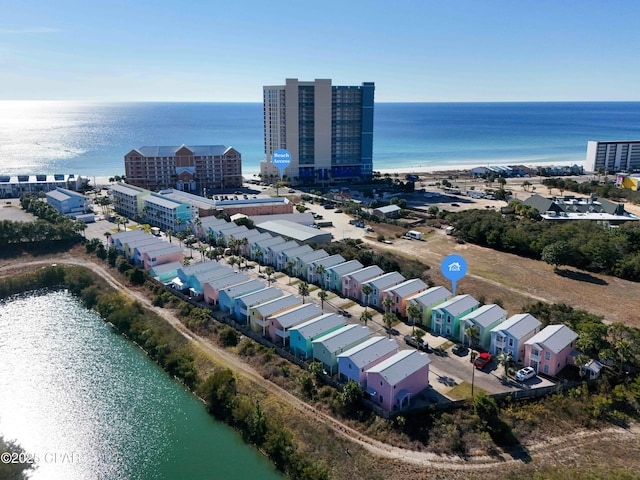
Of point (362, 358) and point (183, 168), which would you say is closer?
point (362, 358)

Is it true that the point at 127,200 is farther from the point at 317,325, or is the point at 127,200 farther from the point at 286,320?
the point at 317,325

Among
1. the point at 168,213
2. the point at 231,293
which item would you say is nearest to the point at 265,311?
the point at 231,293

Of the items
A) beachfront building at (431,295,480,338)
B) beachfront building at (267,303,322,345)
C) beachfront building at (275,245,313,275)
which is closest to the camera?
beachfront building at (267,303,322,345)

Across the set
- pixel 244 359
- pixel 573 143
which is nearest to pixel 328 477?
pixel 244 359

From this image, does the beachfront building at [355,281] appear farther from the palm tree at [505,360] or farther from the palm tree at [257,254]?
the palm tree at [505,360]

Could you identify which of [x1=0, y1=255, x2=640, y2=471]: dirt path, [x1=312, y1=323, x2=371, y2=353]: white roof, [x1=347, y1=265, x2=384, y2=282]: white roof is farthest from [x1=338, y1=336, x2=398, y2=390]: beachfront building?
[x1=347, y1=265, x2=384, y2=282]: white roof

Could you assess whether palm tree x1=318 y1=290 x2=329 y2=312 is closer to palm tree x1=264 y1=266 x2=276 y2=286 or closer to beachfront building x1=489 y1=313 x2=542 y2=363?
palm tree x1=264 y1=266 x2=276 y2=286

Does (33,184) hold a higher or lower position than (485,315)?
higher
